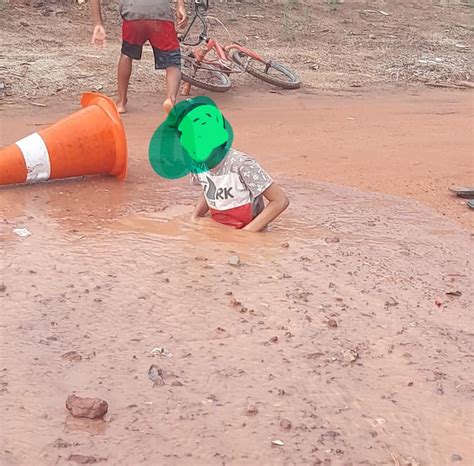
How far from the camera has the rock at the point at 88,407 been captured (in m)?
2.90

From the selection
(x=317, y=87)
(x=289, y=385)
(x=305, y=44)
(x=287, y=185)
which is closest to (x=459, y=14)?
(x=305, y=44)

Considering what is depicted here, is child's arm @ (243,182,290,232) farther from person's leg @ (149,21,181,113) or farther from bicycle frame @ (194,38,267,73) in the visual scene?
bicycle frame @ (194,38,267,73)

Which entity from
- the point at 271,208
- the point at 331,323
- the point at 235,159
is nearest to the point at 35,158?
the point at 235,159

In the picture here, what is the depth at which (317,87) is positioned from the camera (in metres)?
9.66

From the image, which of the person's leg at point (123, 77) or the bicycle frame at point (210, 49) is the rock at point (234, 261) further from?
the bicycle frame at point (210, 49)

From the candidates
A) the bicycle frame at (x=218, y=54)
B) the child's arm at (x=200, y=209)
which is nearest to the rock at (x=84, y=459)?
the child's arm at (x=200, y=209)

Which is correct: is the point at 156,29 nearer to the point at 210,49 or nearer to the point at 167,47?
the point at 167,47

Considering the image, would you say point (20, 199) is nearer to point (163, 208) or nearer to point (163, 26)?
point (163, 208)

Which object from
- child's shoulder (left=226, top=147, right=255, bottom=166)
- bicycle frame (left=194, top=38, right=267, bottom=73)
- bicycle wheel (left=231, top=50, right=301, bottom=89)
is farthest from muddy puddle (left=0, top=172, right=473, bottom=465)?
bicycle wheel (left=231, top=50, right=301, bottom=89)

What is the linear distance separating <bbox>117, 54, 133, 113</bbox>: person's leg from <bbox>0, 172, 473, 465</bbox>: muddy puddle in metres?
2.35

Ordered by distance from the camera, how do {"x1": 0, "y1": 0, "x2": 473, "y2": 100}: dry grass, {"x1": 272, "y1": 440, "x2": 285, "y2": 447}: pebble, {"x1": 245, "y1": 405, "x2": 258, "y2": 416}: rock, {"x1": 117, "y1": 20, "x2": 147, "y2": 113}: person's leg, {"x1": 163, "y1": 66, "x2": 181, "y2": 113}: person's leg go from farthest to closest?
{"x1": 0, "y1": 0, "x2": 473, "y2": 100}: dry grass < {"x1": 117, "y1": 20, "x2": 147, "y2": 113}: person's leg < {"x1": 163, "y1": 66, "x2": 181, "y2": 113}: person's leg < {"x1": 245, "y1": 405, "x2": 258, "y2": 416}: rock < {"x1": 272, "y1": 440, "x2": 285, "y2": 447}: pebble

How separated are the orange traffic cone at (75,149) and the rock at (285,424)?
3.06 meters

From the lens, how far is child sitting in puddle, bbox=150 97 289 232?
4.76 metres

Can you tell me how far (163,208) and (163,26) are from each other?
2373 mm
